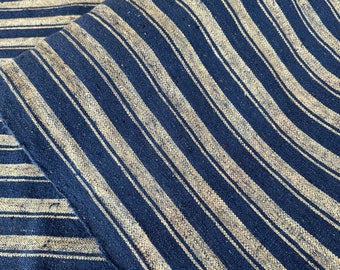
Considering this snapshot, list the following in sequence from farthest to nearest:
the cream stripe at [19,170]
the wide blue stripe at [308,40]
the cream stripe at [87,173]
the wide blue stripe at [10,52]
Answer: the wide blue stripe at [10,52] < the wide blue stripe at [308,40] < the cream stripe at [19,170] < the cream stripe at [87,173]

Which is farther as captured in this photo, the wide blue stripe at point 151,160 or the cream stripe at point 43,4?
the cream stripe at point 43,4

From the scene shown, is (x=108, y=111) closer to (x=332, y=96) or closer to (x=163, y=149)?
(x=163, y=149)

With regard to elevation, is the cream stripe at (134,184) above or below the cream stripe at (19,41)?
below

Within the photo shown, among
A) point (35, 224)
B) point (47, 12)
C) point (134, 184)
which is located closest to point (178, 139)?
point (134, 184)

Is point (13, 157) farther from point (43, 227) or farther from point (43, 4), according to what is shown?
point (43, 4)

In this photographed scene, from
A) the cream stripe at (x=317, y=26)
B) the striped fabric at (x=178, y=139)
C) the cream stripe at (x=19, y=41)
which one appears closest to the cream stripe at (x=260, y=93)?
the striped fabric at (x=178, y=139)

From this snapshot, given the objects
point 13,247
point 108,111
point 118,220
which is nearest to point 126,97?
point 108,111

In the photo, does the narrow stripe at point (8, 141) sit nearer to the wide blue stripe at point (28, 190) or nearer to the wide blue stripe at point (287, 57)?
the wide blue stripe at point (28, 190)
